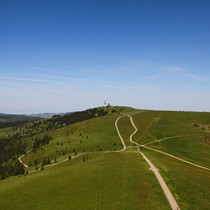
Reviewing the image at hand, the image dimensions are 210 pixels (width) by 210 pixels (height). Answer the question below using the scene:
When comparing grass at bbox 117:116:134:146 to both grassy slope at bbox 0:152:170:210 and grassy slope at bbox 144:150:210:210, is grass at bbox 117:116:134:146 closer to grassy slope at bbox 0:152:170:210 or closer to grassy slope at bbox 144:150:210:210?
grassy slope at bbox 144:150:210:210

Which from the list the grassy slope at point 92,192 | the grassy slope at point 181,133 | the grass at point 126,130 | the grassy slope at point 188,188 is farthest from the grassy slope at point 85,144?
the grassy slope at point 188,188

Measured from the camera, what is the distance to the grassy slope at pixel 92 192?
31375 mm

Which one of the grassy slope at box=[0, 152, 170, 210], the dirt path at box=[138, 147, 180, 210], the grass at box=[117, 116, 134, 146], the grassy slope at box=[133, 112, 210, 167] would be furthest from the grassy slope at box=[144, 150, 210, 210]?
the grass at box=[117, 116, 134, 146]

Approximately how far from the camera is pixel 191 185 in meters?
39.4

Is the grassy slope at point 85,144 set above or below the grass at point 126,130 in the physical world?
below

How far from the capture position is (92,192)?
35.2 meters

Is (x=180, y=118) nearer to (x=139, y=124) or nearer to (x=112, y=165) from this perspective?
(x=139, y=124)

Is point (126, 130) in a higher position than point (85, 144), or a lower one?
higher

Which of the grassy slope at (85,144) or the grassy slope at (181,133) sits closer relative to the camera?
the grassy slope at (181,133)

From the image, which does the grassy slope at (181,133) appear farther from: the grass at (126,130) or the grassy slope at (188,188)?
the grassy slope at (188,188)

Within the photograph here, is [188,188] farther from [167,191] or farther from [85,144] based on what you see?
[85,144]

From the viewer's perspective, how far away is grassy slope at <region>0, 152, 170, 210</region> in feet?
103

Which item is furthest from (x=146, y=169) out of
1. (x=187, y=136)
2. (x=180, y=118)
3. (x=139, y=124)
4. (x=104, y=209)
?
(x=180, y=118)

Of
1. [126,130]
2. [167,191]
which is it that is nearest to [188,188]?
[167,191]
